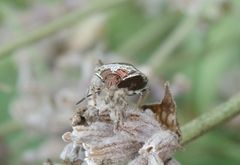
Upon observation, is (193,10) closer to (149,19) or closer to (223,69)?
(223,69)

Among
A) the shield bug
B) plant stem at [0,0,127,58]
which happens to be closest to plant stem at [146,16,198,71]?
plant stem at [0,0,127,58]

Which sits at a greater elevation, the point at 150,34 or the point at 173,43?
the point at 150,34

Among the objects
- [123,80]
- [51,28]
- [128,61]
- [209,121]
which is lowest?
[209,121]

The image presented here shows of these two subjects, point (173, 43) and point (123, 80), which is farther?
point (173, 43)

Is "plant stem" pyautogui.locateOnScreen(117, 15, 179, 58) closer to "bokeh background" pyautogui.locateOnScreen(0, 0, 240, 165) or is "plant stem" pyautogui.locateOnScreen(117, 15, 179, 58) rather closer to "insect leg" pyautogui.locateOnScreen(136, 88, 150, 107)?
"bokeh background" pyautogui.locateOnScreen(0, 0, 240, 165)

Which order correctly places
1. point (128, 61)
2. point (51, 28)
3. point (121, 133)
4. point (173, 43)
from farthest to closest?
1. point (128, 61)
2. point (173, 43)
3. point (51, 28)
4. point (121, 133)

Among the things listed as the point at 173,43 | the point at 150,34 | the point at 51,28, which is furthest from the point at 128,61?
the point at 51,28

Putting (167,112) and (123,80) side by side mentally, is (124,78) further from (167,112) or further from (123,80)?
(167,112)
